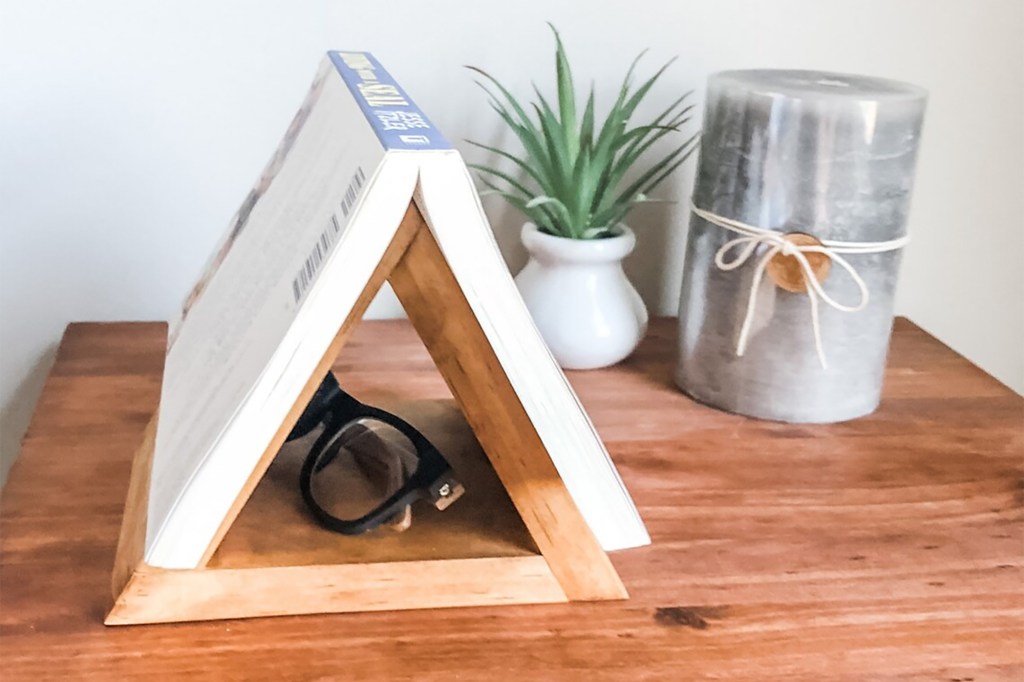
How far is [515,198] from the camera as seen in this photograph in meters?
0.71

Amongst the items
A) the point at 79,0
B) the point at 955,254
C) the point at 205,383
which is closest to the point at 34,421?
the point at 205,383

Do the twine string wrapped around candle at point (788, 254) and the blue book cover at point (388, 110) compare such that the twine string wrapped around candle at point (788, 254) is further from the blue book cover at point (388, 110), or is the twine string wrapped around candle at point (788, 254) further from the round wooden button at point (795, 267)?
the blue book cover at point (388, 110)

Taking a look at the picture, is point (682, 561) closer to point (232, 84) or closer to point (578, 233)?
point (578, 233)

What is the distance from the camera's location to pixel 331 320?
14.8 inches

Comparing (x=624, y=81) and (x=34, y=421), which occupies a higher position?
(x=624, y=81)

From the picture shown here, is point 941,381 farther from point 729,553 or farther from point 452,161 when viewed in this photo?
point 452,161

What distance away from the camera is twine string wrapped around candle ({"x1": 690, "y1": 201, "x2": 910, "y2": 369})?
604 mm

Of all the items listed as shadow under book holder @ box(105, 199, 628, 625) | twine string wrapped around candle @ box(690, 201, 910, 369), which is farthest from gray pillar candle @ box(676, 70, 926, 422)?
shadow under book holder @ box(105, 199, 628, 625)

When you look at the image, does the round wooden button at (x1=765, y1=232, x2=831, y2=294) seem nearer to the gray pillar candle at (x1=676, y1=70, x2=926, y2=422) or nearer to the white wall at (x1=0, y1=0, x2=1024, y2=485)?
the gray pillar candle at (x1=676, y1=70, x2=926, y2=422)

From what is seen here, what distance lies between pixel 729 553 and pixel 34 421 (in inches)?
16.2

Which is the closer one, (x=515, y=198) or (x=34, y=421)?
(x=34, y=421)

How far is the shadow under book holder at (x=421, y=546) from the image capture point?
1.29 ft

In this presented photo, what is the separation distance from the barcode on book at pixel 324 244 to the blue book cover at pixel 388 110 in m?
0.02

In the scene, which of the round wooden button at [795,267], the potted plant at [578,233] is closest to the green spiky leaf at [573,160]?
the potted plant at [578,233]
